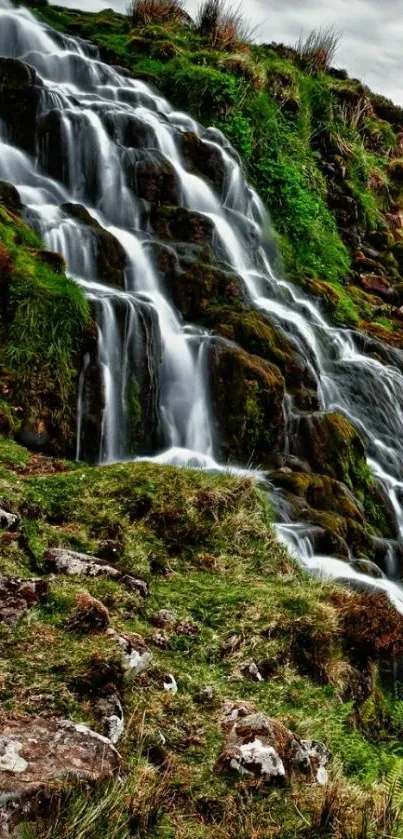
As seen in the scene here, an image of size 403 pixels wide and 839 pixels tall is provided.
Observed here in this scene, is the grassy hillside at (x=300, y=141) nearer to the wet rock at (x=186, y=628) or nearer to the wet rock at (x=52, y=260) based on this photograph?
the wet rock at (x=52, y=260)

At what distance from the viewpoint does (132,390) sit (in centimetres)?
968

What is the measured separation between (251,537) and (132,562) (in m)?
1.34

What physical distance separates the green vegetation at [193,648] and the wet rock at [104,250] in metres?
5.07

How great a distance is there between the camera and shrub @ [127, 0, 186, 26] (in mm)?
23312

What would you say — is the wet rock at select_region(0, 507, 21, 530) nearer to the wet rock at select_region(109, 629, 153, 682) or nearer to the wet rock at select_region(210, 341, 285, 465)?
the wet rock at select_region(109, 629, 153, 682)

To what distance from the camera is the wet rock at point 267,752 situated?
3143 millimetres

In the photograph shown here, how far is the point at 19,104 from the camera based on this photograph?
46.5 feet

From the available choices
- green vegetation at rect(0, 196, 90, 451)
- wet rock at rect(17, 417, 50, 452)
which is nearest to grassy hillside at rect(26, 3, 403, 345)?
green vegetation at rect(0, 196, 90, 451)

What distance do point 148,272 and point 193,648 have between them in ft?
29.0

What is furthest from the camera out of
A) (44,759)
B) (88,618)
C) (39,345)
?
(39,345)

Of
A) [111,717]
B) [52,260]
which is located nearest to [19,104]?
[52,260]

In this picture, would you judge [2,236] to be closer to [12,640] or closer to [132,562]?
[132,562]

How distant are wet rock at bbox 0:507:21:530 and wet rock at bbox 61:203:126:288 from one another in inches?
280

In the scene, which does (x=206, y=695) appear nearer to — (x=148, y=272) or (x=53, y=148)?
(x=148, y=272)
